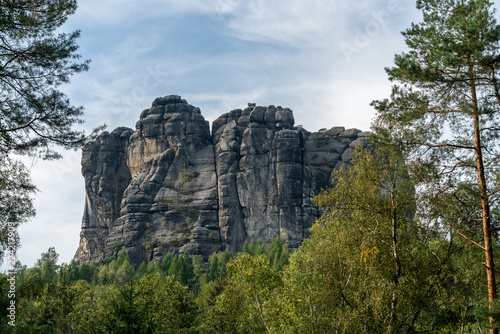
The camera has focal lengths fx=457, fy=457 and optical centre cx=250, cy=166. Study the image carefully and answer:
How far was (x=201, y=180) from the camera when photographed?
122 metres

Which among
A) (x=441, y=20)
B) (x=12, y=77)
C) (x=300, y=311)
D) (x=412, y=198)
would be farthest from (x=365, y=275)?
(x=12, y=77)

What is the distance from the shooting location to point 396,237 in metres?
17.3

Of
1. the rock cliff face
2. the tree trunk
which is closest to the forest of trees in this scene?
the tree trunk

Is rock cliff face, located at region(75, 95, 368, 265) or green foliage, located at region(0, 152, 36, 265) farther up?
rock cliff face, located at region(75, 95, 368, 265)

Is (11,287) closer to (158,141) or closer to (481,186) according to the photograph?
(481,186)

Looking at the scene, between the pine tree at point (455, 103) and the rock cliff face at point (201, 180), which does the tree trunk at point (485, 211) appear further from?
the rock cliff face at point (201, 180)

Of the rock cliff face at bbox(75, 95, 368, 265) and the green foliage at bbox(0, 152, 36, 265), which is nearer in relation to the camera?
the green foliage at bbox(0, 152, 36, 265)

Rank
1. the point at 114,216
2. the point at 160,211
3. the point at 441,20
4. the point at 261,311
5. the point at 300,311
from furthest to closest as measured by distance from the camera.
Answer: the point at 114,216 → the point at 160,211 → the point at 261,311 → the point at 300,311 → the point at 441,20

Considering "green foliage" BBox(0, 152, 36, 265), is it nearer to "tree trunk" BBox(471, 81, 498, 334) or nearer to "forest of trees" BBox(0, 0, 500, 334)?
"forest of trees" BBox(0, 0, 500, 334)

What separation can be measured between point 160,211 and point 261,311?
313 ft

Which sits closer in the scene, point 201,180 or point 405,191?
Answer: point 405,191

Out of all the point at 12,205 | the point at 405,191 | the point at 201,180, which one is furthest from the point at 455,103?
the point at 201,180

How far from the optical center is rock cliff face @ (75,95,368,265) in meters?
113

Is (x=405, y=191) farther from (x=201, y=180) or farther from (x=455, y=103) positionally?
(x=201, y=180)
